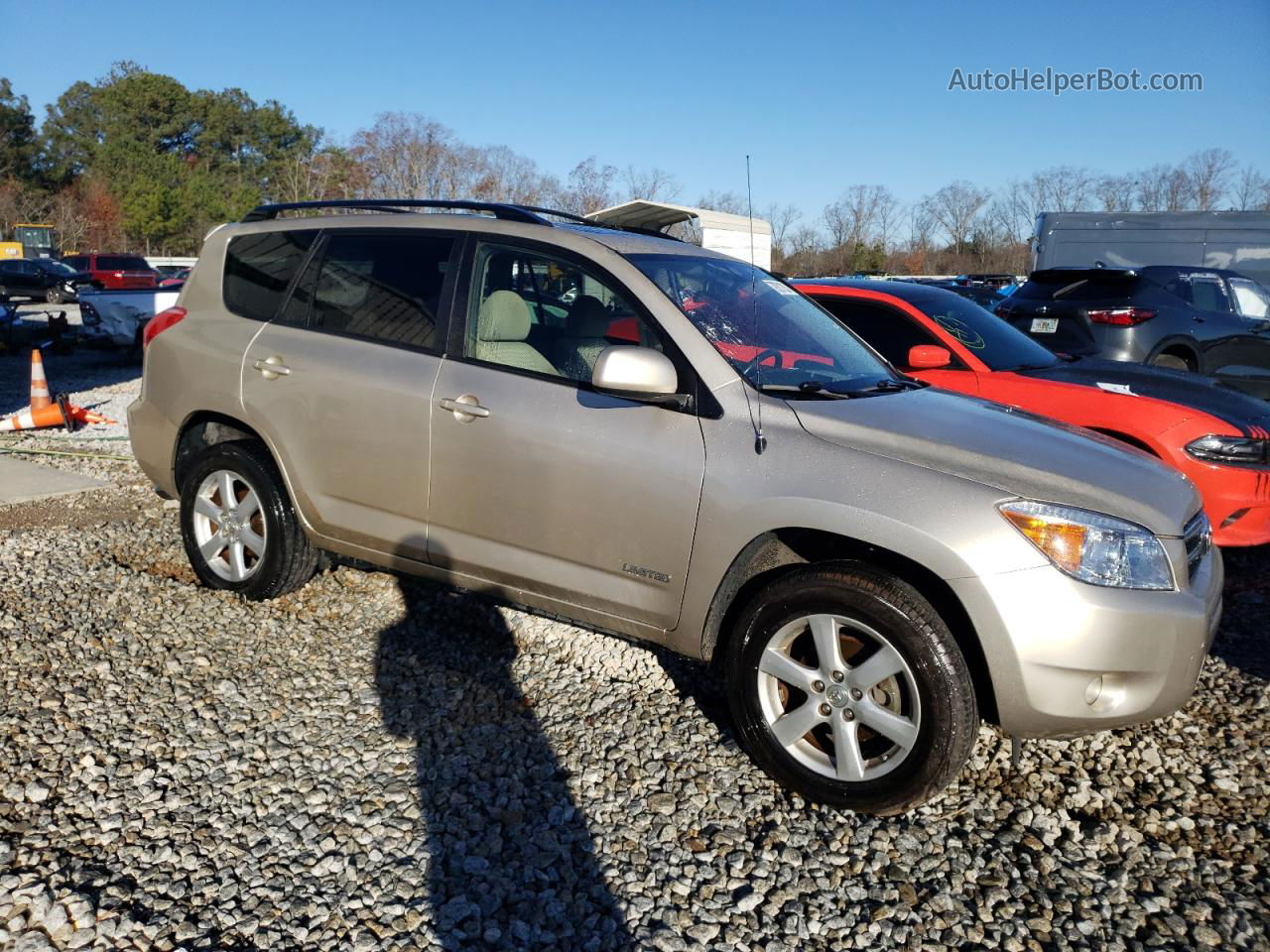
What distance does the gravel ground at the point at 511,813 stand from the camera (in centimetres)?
254

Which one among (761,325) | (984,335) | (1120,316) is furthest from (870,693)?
(1120,316)

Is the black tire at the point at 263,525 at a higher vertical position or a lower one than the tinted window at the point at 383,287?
lower

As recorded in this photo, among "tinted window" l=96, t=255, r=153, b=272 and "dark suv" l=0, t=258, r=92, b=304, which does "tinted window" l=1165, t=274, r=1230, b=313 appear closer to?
"dark suv" l=0, t=258, r=92, b=304

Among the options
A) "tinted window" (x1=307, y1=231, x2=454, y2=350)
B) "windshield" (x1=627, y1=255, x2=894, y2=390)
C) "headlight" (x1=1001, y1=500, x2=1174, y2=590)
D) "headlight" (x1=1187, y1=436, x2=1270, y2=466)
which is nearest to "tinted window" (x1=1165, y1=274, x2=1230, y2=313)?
"headlight" (x1=1187, y1=436, x2=1270, y2=466)

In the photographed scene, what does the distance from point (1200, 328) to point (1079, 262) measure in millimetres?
6950

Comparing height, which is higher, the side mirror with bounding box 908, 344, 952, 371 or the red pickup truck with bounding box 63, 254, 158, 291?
the red pickup truck with bounding box 63, 254, 158, 291

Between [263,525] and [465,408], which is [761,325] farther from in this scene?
[263,525]

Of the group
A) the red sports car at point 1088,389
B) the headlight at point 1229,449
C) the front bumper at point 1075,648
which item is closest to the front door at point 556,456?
the front bumper at point 1075,648

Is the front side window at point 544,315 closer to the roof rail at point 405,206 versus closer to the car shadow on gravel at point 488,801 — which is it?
the roof rail at point 405,206

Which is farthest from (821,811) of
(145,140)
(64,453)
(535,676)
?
(145,140)

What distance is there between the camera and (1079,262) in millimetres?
16703

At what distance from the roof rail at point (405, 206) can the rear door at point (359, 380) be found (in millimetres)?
195

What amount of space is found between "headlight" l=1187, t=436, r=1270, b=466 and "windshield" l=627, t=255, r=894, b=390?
2.34 m

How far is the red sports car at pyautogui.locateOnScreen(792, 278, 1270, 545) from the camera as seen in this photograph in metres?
5.26
